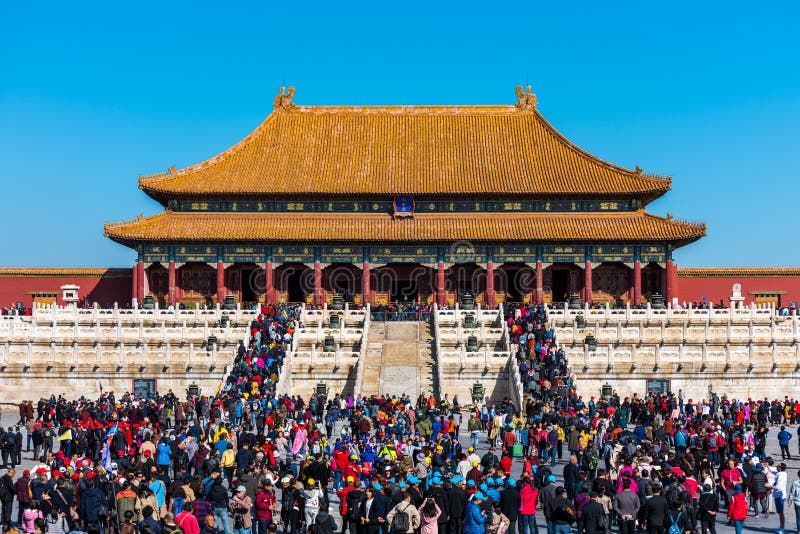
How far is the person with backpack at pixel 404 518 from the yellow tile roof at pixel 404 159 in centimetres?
4584

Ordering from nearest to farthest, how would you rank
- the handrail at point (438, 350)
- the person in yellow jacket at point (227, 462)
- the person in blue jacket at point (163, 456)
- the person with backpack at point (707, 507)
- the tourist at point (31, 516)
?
the tourist at point (31, 516) < the person with backpack at point (707, 507) < the person in yellow jacket at point (227, 462) < the person in blue jacket at point (163, 456) < the handrail at point (438, 350)

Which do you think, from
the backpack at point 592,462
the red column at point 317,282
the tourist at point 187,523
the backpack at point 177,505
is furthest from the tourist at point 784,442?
the red column at point 317,282

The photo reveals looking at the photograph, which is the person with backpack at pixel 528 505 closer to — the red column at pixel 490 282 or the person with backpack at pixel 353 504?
the person with backpack at pixel 353 504

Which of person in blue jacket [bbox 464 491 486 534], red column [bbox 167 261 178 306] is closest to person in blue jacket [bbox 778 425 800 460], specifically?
person in blue jacket [bbox 464 491 486 534]

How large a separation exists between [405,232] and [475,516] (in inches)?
1755

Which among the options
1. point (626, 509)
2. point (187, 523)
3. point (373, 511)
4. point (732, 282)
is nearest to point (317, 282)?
point (732, 282)

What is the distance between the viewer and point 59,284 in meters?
65.2

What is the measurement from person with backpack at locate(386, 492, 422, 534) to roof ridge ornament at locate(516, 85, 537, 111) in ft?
183

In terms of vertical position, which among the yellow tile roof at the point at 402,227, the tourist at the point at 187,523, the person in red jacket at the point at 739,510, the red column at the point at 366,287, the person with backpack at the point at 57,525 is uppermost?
the yellow tile roof at the point at 402,227

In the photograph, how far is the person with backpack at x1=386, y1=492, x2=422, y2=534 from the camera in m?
19.0

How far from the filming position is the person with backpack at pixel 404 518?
62.5ft

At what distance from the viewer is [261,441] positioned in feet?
90.7

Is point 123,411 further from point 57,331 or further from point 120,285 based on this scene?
point 120,285

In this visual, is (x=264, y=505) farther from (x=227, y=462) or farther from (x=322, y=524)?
(x=227, y=462)
